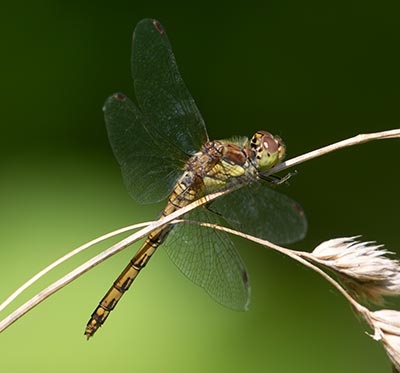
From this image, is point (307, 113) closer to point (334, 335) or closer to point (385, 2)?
point (385, 2)

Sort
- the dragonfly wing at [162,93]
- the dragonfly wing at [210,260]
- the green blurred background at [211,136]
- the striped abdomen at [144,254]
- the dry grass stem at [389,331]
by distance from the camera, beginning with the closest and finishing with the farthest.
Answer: the dry grass stem at [389,331] < the striped abdomen at [144,254] < the dragonfly wing at [210,260] < the dragonfly wing at [162,93] < the green blurred background at [211,136]

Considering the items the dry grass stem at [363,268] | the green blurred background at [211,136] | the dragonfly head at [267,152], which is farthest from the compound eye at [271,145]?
the green blurred background at [211,136]

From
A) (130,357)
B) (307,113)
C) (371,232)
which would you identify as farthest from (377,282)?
(307,113)

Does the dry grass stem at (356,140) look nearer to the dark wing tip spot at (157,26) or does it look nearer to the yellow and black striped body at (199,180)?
the yellow and black striped body at (199,180)

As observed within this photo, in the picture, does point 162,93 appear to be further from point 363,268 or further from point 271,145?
point 363,268

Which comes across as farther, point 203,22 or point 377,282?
point 203,22

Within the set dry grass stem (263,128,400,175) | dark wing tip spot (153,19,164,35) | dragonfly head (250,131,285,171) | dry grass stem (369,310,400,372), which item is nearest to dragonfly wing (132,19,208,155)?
→ dark wing tip spot (153,19,164,35)
